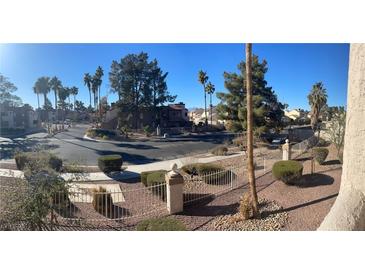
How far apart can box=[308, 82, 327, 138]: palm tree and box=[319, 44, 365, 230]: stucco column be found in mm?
412

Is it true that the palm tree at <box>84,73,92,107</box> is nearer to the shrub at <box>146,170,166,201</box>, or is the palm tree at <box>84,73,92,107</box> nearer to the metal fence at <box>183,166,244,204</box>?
the shrub at <box>146,170,166,201</box>

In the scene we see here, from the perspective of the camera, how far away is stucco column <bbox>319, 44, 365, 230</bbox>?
12.1 ft

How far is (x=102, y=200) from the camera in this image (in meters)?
4.16

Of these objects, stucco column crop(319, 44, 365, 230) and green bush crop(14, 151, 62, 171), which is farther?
green bush crop(14, 151, 62, 171)

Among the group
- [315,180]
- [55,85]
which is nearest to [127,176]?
[55,85]

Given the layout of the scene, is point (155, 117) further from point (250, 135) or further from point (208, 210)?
point (208, 210)

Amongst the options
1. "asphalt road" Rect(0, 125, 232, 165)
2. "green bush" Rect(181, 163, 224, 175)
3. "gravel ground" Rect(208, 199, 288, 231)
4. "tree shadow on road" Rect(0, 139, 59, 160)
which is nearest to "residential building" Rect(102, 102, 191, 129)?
"asphalt road" Rect(0, 125, 232, 165)
